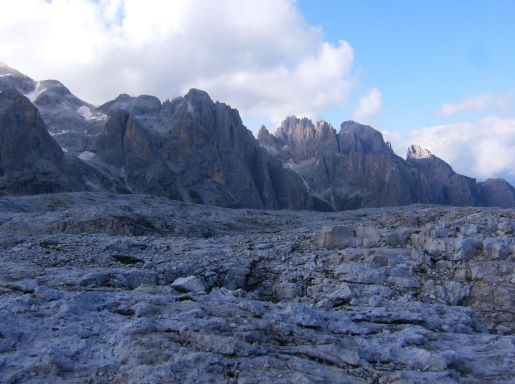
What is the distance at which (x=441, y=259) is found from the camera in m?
23.8

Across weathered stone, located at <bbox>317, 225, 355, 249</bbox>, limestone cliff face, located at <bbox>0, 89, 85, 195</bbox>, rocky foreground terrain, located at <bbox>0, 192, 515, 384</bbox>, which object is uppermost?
limestone cliff face, located at <bbox>0, 89, 85, 195</bbox>

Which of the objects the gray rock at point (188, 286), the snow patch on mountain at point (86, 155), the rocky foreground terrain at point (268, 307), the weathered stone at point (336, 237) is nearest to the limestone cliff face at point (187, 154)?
the snow patch on mountain at point (86, 155)

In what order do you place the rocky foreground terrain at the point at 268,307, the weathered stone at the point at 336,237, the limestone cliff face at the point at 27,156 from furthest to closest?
the limestone cliff face at the point at 27,156
the weathered stone at the point at 336,237
the rocky foreground terrain at the point at 268,307

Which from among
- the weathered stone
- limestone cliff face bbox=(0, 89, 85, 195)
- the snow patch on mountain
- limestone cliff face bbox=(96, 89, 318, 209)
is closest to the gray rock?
the weathered stone

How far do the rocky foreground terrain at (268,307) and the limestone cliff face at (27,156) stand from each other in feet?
343

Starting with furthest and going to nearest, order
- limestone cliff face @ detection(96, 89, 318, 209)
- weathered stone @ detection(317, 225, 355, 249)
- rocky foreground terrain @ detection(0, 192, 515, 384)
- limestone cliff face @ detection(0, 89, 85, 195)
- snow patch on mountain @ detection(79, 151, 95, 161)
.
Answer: snow patch on mountain @ detection(79, 151, 95, 161) < limestone cliff face @ detection(96, 89, 318, 209) < limestone cliff face @ detection(0, 89, 85, 195) < weathered stone @ detection(317, 225, 355, 249) < rocky foreground terrain @ detection(0, 192, 515, 384)

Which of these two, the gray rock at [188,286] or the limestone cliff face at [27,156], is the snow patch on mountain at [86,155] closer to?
the limestone cliff face at [27,156]

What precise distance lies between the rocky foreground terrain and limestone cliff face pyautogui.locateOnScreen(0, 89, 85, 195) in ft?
343

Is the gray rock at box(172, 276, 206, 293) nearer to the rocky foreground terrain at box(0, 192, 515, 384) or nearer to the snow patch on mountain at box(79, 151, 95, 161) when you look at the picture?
the rocky foreground terrain at box(0, 192, 515, 384)

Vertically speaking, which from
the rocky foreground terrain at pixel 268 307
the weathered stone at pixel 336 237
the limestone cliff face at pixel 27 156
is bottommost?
the rocky foreground terrain at pixel 268 307

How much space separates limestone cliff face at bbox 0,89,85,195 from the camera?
128 meters

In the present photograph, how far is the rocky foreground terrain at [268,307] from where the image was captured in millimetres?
11867

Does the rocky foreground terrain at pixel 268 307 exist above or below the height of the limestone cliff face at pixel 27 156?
below

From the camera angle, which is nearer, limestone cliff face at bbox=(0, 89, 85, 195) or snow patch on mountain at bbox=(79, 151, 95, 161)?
limestone cliff face at bbox=(0, 89, 85, 195)
